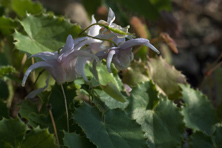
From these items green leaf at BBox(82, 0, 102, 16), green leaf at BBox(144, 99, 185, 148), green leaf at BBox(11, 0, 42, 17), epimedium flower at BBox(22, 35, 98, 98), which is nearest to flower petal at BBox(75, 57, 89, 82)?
epimedium flower at BBox(22, 35, 98, 98)

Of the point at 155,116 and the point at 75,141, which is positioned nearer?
the point at 75,141

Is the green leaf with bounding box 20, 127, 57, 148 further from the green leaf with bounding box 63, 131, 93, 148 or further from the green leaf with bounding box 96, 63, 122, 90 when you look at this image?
the green leaf with bounding box 96, 63, 122, 90

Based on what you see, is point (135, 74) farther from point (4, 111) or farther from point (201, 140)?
point (4, 111)

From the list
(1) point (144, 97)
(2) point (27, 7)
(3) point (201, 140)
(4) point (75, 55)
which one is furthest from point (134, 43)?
(2) point (27, 7)

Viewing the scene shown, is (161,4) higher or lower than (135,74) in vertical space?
lower

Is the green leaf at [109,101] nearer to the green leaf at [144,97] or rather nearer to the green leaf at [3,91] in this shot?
the green leaf at [144,97]

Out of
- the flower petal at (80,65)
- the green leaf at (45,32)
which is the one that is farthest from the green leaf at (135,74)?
the flower petal at (80,65)

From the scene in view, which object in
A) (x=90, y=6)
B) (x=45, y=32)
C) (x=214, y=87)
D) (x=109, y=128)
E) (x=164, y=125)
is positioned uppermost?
(x=45, y=32)
